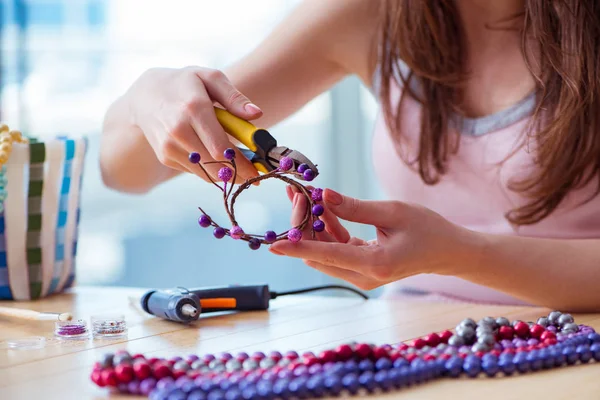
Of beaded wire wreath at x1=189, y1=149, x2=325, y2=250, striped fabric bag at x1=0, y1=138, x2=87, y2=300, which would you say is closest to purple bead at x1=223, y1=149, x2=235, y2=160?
beaded wire wreath at x1=189, y1=149, x2=325, y2=250

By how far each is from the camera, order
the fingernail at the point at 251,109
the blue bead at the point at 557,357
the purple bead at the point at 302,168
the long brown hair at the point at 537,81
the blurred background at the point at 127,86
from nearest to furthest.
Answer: the blue bead at the point at 557,357, the purple bead at the point at 302,168, the fingernail at the point at 251,109, the long brown hair at the point at 537,81, the blurred background at the point at 127,86

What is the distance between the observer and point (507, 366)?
62 centimetres

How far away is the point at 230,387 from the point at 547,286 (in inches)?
20.6

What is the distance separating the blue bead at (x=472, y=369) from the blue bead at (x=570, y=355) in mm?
86

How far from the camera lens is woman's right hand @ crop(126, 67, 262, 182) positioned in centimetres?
85

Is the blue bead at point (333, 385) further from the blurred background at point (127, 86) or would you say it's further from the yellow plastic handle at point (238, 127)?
the blurred background at point (127, 86)

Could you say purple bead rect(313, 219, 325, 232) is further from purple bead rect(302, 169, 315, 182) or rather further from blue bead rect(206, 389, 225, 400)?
blue bead rect(206, 389, 225, 400)

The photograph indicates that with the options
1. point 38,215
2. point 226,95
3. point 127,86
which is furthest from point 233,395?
point 127,86

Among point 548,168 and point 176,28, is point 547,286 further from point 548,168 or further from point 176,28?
point 176,28

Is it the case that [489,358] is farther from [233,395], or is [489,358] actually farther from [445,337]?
[233,395]

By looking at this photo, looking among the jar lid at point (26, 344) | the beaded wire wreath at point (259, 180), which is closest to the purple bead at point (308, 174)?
the beaded wire wreath at point (259, 180)

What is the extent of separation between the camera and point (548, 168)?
1.09 metres

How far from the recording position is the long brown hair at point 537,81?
106 centimetres

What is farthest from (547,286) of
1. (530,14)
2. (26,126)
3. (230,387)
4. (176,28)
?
(26,126)
